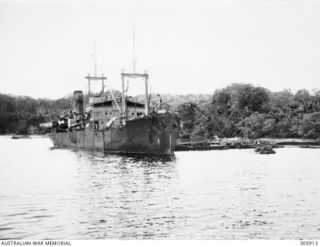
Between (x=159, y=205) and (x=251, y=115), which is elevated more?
(x=251, y=115)

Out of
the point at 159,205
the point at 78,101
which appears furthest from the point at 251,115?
the point at 159,205

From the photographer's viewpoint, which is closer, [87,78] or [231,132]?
[87,78]

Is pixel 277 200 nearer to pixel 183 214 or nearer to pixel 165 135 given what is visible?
pixel 183 214

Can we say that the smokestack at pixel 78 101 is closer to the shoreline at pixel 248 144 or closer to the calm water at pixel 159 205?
the shoreline at pixel 248 144

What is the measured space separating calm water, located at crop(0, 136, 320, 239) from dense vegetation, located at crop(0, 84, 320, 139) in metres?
9.21

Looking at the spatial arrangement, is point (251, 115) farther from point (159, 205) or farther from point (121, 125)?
point (159, 205)

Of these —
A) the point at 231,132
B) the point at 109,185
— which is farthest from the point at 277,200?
the point at 231,132

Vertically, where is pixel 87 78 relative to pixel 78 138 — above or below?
above

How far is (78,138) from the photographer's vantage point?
180 feet

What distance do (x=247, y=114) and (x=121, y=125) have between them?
76.6ft

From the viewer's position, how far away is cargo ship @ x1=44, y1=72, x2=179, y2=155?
38.3 m

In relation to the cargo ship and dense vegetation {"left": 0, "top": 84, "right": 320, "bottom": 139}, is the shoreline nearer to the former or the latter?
dense vegetation {"left": 0, "top": 84, "right": 320, "bottom": 139}

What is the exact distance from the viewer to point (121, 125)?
4200 cm

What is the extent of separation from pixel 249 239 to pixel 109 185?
10.0 metres
